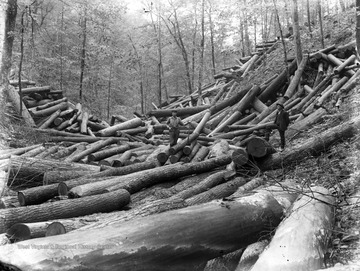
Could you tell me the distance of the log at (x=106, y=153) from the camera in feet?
38.2

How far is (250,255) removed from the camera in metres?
4.13

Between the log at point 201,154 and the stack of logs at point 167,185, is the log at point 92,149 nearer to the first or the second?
the stack of logs at point 167,185

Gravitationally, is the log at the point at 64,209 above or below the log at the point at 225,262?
above

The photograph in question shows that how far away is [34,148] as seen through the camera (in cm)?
Answer: 1180

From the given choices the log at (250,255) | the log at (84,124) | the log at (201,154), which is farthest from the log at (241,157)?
the log at (84,124)

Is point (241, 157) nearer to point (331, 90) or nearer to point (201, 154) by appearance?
point (201, 154)

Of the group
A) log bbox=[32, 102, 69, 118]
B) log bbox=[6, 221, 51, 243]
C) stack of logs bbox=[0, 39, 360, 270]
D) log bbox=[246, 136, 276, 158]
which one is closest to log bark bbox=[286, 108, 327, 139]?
stack of logs bbox=[0, 39, 360, 270]

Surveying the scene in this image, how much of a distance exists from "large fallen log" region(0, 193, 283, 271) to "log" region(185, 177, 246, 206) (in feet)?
5.06

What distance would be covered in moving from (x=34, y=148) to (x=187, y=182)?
21.8 feet

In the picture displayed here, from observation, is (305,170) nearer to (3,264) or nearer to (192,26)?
(3,264)

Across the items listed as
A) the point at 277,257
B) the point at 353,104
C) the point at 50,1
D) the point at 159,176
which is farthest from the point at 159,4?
the point at 277,257

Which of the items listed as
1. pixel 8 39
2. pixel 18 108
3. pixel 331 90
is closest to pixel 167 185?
pixel 8 39

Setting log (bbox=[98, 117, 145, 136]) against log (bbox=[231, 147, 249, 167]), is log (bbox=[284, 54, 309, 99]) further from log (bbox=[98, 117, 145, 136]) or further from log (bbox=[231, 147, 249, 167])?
log (bbox=[231, 147, 249, 167])

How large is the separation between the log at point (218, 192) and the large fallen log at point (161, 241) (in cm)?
154
